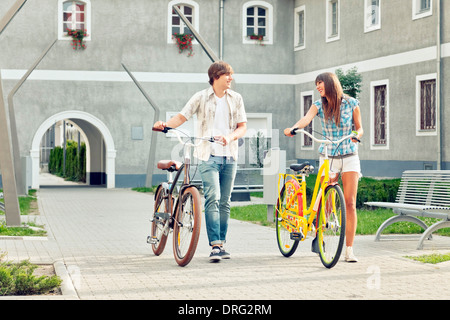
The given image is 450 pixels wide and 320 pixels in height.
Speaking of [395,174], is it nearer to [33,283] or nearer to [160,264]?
[160,264]

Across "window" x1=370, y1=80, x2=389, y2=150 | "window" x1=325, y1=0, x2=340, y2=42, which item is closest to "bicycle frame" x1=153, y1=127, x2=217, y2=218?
"window" x1=370, y1=80, x2=389, y2=150

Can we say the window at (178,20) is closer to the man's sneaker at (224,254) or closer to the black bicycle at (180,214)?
the black bicycle at (180,214)

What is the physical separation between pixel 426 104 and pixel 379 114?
2.70 metres

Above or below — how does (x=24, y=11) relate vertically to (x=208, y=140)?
above

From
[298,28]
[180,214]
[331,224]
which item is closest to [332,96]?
[331,224]

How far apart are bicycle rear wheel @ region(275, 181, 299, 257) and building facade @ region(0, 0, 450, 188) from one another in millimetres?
17026

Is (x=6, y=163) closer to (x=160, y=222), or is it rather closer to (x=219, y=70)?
(x=160, y=222)

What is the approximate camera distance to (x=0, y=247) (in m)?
9.73

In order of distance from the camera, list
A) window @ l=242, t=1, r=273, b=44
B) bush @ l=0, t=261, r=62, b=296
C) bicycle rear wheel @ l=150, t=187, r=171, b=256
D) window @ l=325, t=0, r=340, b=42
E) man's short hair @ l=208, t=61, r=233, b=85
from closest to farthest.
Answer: bush @ l=0, t=261, r=62, b=296 → man's short hair @ l=208, t=61, r=233, b=85 → bicycle rear wheel @ l=150, t=187, r=171, b=256 → window @ l=325, t=0, r=340, b=42 → window @ l=242, t=1, r=273, b=44

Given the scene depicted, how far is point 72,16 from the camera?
1157 inches

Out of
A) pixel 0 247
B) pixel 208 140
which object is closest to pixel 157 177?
pixel 0 247

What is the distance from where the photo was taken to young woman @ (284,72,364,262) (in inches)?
326

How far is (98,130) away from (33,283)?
2580cm

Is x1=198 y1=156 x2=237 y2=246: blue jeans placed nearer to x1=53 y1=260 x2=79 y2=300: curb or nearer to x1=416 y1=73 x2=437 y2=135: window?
x1=53 y1=260 x2=79 y2=300: curb
